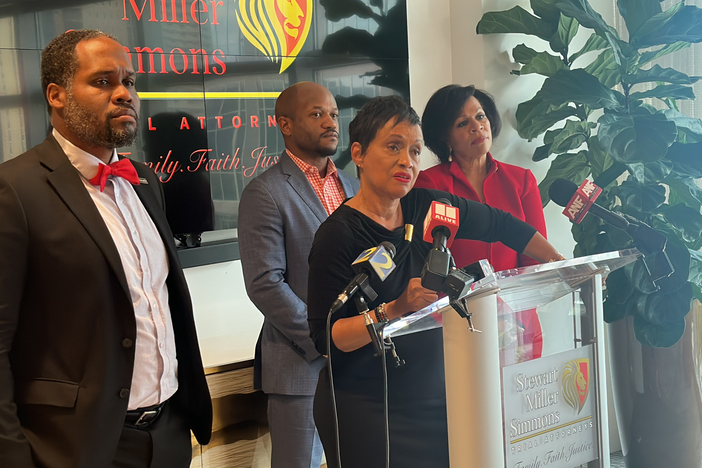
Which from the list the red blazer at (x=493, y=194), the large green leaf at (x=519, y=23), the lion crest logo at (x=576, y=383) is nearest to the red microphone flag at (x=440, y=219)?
the lion crest logo at (x=576, y=383)

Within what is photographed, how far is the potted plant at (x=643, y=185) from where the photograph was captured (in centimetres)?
240

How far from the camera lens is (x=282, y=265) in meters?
2.16

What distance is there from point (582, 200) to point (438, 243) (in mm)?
756

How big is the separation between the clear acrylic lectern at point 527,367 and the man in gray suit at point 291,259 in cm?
90

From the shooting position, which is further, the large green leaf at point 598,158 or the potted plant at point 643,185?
the large green leaf at point 598,158

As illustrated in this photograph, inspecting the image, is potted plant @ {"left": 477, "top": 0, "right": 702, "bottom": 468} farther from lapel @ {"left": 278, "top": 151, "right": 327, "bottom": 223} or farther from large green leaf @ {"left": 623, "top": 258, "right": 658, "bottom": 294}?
lapel @ {"left": 278, "top": 151, "right": 327, "bottom": 223}

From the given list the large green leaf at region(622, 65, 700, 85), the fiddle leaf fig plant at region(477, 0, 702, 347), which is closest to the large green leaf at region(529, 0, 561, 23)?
the fiddle leaf fig plant at region(477, 0, 702, 347)

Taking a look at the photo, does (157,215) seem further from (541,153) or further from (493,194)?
(541,153)

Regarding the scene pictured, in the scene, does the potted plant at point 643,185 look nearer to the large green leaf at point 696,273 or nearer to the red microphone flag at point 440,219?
the large green leaf at point 696,273

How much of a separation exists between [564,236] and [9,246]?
108 inches

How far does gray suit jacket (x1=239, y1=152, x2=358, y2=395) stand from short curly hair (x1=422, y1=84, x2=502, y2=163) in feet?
1.56

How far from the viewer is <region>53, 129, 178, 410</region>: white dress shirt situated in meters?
1.60

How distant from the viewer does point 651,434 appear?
8.73ft

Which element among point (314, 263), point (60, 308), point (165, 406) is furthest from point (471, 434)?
point (60, 308)
